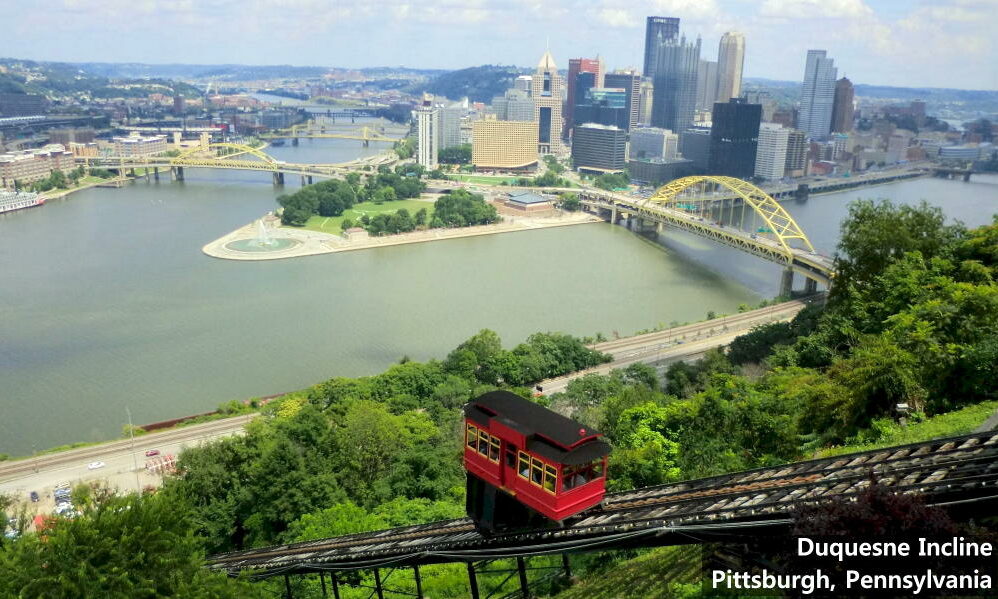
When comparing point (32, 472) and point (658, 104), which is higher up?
point (658, 104)

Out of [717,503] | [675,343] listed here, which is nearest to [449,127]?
[675,343]

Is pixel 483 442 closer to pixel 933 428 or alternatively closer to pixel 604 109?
pixel 933 428

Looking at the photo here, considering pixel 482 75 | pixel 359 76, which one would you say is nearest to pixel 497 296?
pixel 482 75

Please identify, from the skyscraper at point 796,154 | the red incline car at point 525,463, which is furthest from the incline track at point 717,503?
the skyscraper at point 796,154

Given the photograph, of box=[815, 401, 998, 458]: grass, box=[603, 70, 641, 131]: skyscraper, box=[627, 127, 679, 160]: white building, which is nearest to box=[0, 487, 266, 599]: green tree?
box=[815, 401, 998, 458]: grass

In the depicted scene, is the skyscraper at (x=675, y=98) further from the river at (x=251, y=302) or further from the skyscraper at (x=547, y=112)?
the river at (x=251, y=302)

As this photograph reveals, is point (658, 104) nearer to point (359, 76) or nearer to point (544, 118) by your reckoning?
point (544, 118)
